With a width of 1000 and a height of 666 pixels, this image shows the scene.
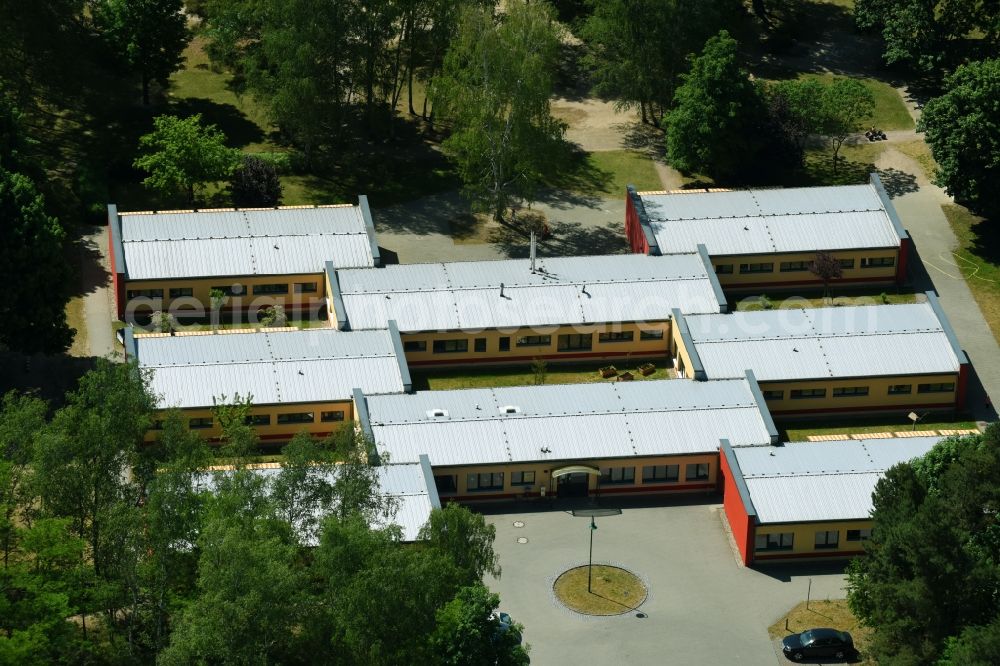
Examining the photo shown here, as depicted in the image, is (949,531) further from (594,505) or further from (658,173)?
(658,173)

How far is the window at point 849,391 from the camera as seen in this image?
340 feet

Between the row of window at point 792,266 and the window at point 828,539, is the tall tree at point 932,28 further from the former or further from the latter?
the window at point 828,539

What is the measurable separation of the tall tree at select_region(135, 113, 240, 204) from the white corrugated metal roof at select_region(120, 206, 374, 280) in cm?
369

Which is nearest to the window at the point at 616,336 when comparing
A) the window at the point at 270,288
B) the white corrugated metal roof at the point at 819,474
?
the white corrugated metal roof at the point at 819,474

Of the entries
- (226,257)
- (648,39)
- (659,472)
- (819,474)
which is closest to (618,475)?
(659,472)

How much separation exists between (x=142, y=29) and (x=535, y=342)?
40624 mm

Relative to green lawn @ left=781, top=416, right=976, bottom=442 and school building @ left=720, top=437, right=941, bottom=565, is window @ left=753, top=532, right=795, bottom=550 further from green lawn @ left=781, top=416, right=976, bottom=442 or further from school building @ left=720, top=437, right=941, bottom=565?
green lawn @ left=781, top=416, right=976, bottom=442

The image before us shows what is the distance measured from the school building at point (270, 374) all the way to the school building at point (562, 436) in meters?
2.28

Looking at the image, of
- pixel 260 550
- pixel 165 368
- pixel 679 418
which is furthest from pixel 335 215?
pixel 260 550

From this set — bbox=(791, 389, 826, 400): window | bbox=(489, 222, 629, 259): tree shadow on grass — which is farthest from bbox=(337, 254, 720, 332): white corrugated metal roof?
Result: bbox=(791, 389, 826, 400): window

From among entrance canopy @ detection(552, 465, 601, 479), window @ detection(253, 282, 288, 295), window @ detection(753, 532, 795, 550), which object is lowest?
window @ detection(753, 532, 795, 550)

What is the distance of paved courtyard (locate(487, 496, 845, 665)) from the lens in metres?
86.3

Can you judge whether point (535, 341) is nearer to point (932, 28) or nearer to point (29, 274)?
point (29, 274)

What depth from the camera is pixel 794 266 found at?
115 meters
